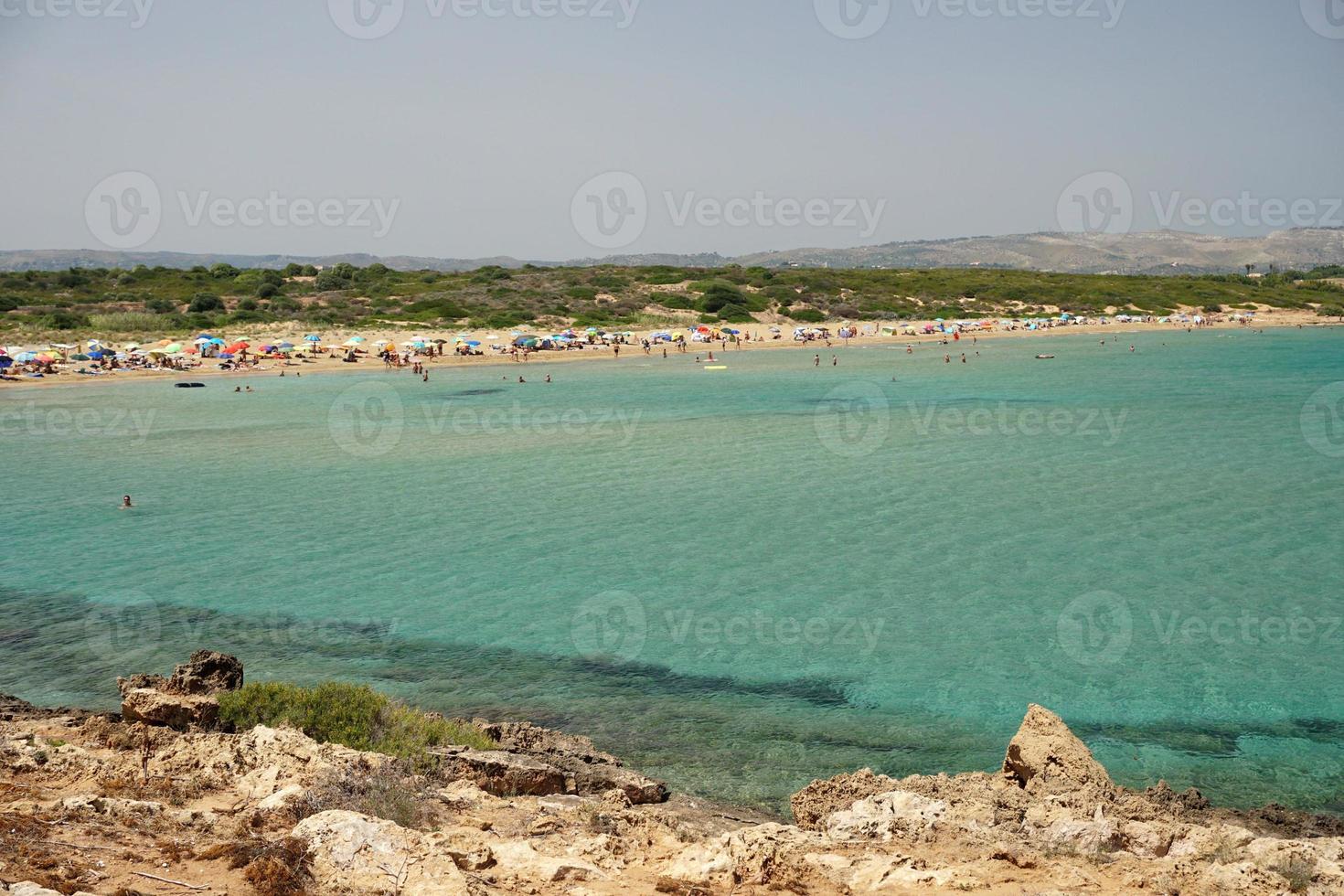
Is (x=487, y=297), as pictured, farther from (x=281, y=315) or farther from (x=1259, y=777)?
(x=1259, y=777)

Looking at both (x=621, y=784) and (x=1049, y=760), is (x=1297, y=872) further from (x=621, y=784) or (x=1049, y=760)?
(x=621, y=784)

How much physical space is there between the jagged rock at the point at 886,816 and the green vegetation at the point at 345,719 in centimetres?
408

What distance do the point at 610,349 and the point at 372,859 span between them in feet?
231

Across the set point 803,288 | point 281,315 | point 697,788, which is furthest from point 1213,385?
point 281,315

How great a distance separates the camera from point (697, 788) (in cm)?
1074

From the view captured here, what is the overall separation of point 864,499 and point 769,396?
25.0 metres

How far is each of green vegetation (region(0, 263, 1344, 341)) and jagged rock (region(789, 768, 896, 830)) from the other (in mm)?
75742

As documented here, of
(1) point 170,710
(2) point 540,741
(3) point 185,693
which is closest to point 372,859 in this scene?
(2) point 540,741

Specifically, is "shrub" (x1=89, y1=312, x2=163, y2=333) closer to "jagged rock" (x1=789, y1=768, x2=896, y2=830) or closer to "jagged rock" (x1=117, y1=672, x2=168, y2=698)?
"jagged rock" (x1=117, y1=672, x2=168, y2=698)

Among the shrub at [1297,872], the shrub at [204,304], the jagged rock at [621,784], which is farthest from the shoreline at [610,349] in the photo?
the shrub at [1297,872]

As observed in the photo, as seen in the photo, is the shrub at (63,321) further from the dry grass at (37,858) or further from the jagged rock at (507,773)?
the dry grass at (37,858)

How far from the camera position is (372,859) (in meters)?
6.76

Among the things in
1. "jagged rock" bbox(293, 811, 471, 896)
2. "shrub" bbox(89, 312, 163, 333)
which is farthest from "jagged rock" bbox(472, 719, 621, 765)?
"shrub" bbox(89, 312, 163, 333)

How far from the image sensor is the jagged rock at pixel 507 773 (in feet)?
30.7
